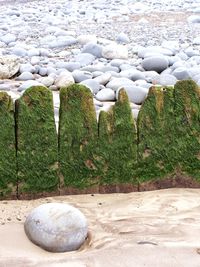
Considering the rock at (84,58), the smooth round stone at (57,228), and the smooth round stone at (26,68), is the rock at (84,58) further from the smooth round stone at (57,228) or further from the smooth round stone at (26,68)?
the smooth round stone at (57,228)

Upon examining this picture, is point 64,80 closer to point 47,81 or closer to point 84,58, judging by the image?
point 47,81

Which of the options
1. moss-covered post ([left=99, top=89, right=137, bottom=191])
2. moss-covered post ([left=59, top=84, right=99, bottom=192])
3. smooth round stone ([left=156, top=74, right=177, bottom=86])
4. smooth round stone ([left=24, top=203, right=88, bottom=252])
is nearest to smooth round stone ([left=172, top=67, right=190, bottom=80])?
smooth round stone ([left=156, top=74, right=177, bottom=86])

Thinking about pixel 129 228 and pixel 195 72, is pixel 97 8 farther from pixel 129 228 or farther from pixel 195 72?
pixel 129 228

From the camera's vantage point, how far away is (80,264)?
11.8 ft

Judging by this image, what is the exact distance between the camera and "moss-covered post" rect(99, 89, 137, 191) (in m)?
4.69

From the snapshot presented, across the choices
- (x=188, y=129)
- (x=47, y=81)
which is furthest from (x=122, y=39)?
(x=188, y=129)

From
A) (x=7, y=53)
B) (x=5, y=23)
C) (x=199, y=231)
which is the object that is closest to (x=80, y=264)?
(x=199, y=231)

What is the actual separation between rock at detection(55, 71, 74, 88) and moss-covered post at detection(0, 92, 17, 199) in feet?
13.8

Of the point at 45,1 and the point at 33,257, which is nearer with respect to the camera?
the point at 33,257

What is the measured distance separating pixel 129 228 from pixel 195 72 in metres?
5.41

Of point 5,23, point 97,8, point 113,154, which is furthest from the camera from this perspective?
point 97,8

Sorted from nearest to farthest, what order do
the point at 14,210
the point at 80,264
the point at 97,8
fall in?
the point at 80,264 < the point at 14,210 < the point at 97,8

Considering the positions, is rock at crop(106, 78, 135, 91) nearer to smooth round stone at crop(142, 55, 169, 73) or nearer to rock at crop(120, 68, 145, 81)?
rock at crop(120, 68, 145, 81)

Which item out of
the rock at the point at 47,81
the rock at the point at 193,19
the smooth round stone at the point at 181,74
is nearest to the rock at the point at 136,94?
the smooth round stone at the point at 181,74
